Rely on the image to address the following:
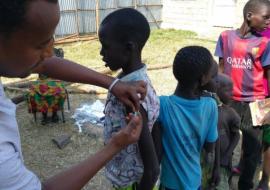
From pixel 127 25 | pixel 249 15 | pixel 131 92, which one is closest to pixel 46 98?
pixel 249 15

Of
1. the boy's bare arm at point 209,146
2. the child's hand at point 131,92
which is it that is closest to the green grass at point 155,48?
the boy's bare arm at point 209,146

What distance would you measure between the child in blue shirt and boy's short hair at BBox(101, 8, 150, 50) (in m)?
0.38

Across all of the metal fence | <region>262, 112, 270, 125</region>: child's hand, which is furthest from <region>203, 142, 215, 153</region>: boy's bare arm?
the metal fence

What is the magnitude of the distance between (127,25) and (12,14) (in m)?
0.87

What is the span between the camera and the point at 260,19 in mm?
3010

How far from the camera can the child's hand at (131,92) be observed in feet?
5.24

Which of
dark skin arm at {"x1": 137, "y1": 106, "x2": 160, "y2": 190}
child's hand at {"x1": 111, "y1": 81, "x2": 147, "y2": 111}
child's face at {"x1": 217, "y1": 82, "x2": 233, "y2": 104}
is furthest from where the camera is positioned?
child's face at {"x1": 217, "y1": 82, "x2": 233, "y2": 104}

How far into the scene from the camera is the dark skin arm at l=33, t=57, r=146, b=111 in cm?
161

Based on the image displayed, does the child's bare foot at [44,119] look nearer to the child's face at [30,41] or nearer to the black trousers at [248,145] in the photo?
the black trousers at [248,145]

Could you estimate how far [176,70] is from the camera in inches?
82.4

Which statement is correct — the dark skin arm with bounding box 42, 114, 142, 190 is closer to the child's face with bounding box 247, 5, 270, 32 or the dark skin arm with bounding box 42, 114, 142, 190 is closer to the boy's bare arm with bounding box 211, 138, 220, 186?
the boy's bare arm with bounding box 211, 138, 220, 186

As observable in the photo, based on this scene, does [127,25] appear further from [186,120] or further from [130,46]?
[186,120]

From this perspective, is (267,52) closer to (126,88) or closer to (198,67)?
(198,67)

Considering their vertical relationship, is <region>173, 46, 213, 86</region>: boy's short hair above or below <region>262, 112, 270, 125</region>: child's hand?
above
